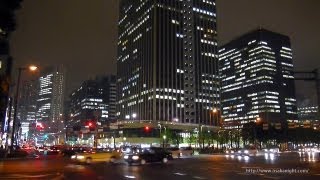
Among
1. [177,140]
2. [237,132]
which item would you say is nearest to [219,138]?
[237,132]

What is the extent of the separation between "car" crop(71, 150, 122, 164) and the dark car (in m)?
4.45

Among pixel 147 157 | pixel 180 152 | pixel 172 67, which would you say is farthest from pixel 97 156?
pixel 172 67

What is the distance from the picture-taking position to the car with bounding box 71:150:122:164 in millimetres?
42844

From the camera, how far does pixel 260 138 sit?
13500cm

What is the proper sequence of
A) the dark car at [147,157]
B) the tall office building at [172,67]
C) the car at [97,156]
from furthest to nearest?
the tall office building at [172,67], the car at [97,156], the dark car at [147,157]

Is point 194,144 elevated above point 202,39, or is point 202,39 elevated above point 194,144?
point 202,39

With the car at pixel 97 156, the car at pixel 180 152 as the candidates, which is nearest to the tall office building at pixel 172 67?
the car at pixel 180 152

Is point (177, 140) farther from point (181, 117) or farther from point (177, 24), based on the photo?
point (177, 24)

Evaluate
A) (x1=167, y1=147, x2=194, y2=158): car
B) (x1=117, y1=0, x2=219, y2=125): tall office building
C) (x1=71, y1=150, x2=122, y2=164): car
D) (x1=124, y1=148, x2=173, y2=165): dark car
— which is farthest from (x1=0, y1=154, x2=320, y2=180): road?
(x1=117, y1=0, x2=219, y2=125): tall office building

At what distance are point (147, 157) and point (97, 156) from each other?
7.35 m

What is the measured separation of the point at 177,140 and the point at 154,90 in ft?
127

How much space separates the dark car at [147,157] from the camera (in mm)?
40950

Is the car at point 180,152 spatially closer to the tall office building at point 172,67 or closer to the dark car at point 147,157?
the dark car at point 147,157

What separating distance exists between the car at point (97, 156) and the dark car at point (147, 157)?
14.6ft
